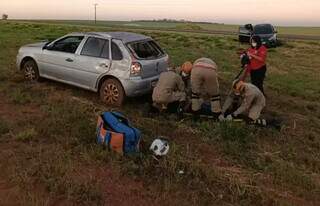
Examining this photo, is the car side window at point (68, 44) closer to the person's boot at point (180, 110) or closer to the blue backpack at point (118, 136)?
the person's boot at point (180, 110)

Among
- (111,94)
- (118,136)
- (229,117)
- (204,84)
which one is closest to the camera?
(118,136)

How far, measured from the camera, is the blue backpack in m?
6.51

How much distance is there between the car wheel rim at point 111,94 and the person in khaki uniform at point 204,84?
5.52 ft

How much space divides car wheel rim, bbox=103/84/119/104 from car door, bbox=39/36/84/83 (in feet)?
3.43

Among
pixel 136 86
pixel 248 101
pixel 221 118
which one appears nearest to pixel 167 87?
pixel 136 86

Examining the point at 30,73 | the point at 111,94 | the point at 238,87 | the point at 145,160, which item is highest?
the point at 238,87

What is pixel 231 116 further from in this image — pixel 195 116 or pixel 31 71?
pixel 31 71

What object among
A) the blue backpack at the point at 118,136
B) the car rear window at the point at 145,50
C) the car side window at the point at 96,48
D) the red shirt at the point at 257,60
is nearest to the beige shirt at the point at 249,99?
the red shirt at the point at 257,60

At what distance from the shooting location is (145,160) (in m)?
6.29

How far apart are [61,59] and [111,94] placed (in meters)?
1.67

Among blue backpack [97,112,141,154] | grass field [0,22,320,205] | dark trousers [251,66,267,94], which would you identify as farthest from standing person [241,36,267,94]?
blue backpack [97,112,141,154]

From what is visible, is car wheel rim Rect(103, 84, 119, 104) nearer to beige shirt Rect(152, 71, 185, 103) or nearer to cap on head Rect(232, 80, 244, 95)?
beige shirt Rect(152, 71, 185, 103)

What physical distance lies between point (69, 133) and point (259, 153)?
10.3 ft

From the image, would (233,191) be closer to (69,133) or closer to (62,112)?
(69,133)
